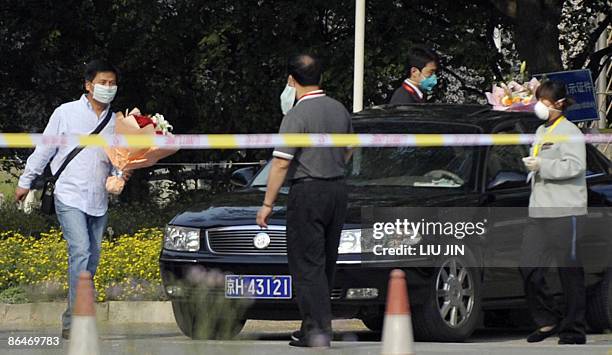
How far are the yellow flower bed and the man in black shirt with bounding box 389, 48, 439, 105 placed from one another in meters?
2.72

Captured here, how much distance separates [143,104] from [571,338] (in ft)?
45.0

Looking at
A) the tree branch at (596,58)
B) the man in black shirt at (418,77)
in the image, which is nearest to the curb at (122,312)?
the man in black shirt at (418,77)

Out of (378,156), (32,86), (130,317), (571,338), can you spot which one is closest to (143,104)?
(32,86)

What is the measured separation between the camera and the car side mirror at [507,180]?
10836 mm

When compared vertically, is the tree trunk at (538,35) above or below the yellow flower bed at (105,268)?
above

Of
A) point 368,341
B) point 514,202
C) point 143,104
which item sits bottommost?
point 368,341

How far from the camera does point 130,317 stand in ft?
41.7

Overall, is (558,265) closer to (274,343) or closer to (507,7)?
(274,343)

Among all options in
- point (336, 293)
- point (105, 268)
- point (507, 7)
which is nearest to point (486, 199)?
point (336, 293)

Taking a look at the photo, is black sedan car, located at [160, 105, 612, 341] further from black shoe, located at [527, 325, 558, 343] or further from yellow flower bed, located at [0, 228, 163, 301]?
yellow flower bed, located at [0, 228, 163, 301]

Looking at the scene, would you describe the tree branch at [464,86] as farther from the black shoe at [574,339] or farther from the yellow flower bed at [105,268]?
the black shoe at [574,339]

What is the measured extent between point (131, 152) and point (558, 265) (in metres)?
3.05

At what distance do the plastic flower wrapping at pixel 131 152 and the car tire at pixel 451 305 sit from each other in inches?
84.8

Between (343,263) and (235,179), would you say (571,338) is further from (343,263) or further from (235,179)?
(235,179)
